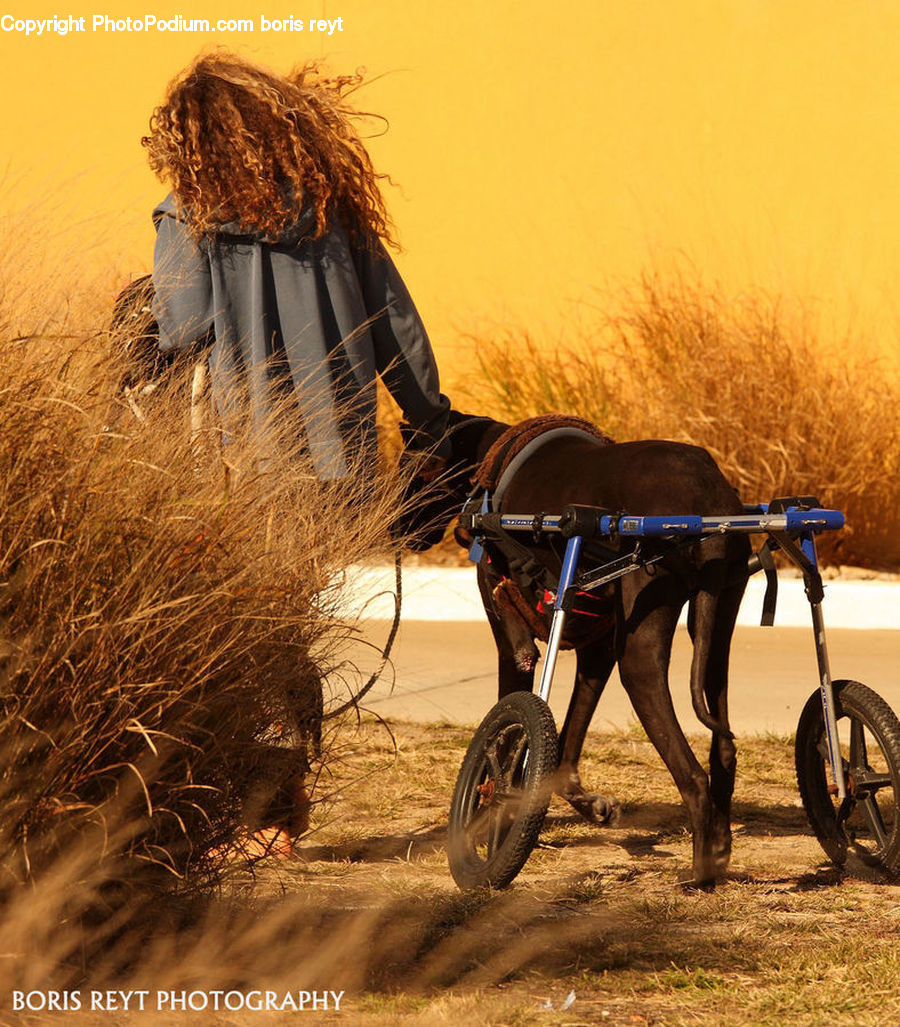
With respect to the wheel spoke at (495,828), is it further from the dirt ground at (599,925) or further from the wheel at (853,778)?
the wheel at (853,778)

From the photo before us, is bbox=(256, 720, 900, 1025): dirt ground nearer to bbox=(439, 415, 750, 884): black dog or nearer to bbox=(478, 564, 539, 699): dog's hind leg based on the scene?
bbox=(439, 415, 750, 884): black dog

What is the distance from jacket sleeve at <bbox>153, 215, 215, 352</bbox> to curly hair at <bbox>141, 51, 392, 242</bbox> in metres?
0.06

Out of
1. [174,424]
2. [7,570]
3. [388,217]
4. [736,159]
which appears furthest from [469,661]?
[736,159]

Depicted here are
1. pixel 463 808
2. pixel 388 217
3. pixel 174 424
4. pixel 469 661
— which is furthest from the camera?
pixel 469 661

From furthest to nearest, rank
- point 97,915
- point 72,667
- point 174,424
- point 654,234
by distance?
point 654,234 < point 174,424 < point 97,915 < point 72,667

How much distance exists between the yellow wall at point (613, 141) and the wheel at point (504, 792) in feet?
24.7

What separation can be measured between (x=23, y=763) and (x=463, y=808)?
4.84 ft

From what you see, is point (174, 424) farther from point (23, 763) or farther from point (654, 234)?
point (654, 234)

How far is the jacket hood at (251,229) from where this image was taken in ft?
13.5

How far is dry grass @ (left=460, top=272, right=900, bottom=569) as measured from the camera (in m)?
9.23

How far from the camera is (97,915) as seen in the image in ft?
9.96

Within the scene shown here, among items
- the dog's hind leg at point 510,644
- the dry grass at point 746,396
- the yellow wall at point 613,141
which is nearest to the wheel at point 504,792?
the dog's hind leg at point 510,644

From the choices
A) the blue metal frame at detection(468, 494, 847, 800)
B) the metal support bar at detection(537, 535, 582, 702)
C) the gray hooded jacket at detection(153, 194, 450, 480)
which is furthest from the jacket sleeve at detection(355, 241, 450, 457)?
the metal support bar at detection(537, 535, 582, 702)

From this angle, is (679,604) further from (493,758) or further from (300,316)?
(300,316)
